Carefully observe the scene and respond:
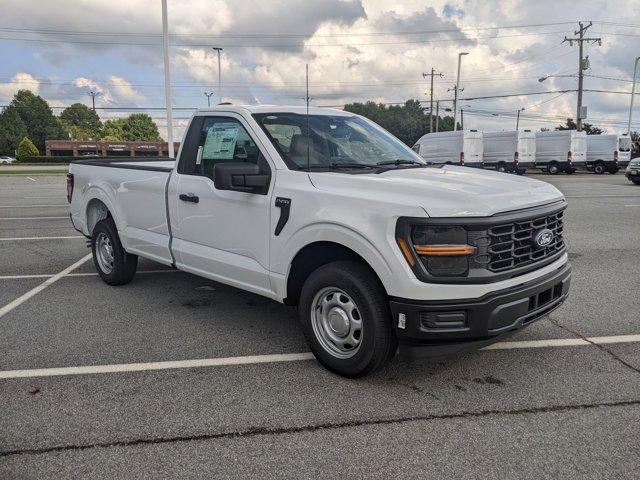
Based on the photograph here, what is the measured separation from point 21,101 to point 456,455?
478 feet

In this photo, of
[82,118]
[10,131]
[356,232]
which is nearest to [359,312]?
[356,232]

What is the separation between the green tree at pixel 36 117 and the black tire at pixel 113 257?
136660mm

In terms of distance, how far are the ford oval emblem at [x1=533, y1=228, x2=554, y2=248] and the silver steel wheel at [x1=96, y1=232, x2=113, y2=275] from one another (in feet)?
15.3

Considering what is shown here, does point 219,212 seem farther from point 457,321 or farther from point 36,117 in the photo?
point 36,117

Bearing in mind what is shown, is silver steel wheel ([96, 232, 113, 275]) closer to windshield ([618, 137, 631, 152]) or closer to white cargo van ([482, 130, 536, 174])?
white cargo van ([482, 130, 536, 174])

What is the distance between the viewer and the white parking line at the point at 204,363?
154 inches

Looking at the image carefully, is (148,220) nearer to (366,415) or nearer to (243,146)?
(243,146)

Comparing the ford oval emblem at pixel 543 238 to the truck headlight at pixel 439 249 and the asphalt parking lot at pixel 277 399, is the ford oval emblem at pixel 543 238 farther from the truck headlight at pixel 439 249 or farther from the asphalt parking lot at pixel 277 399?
the asphalt parking lot at pixel 277 399

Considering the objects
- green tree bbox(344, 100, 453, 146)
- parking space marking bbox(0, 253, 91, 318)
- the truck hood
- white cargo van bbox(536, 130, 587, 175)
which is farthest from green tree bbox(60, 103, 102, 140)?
the truck hood

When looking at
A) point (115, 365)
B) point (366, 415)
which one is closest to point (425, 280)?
point (366, 415)

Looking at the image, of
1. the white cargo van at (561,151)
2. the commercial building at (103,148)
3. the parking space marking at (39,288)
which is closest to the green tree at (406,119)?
the commercial building at (103,148)

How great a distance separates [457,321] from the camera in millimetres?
3311

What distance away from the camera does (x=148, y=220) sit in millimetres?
5473

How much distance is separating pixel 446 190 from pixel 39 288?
198 inches
